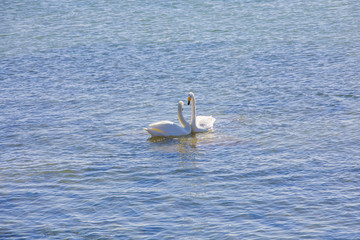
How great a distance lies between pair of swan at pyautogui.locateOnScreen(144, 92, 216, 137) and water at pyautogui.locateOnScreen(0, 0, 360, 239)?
222 millimetres

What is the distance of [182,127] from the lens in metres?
16.8

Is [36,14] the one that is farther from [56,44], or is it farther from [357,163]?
[357,163]

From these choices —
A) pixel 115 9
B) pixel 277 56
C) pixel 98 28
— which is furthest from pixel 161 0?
pixel 277 56

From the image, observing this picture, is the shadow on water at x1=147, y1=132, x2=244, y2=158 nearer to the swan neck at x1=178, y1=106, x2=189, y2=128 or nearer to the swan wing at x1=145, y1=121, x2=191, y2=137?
the swan wing at x1=145, y1=121, x2=191, y2=137

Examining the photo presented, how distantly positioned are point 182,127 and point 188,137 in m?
0.40

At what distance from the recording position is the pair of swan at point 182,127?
16094 mm

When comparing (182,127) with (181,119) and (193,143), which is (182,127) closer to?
(181,119)

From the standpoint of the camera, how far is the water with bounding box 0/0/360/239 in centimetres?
1152

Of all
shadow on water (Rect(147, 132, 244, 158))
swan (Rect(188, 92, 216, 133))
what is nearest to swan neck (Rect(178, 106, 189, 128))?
swan (Rect(188, 92, 216, 133))

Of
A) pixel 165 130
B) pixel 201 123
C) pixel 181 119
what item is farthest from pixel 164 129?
pixel 201 123

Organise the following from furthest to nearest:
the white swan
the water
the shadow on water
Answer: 1. the white swan
2. the shadow on water
3. the water

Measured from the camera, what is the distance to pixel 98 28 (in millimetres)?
31125

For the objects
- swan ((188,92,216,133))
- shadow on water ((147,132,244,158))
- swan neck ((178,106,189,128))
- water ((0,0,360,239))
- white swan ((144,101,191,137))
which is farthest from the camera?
swan neck ((178,106,189,128))

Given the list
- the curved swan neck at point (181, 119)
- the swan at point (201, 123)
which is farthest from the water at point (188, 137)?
the curved swan neck at point (181, 119)
